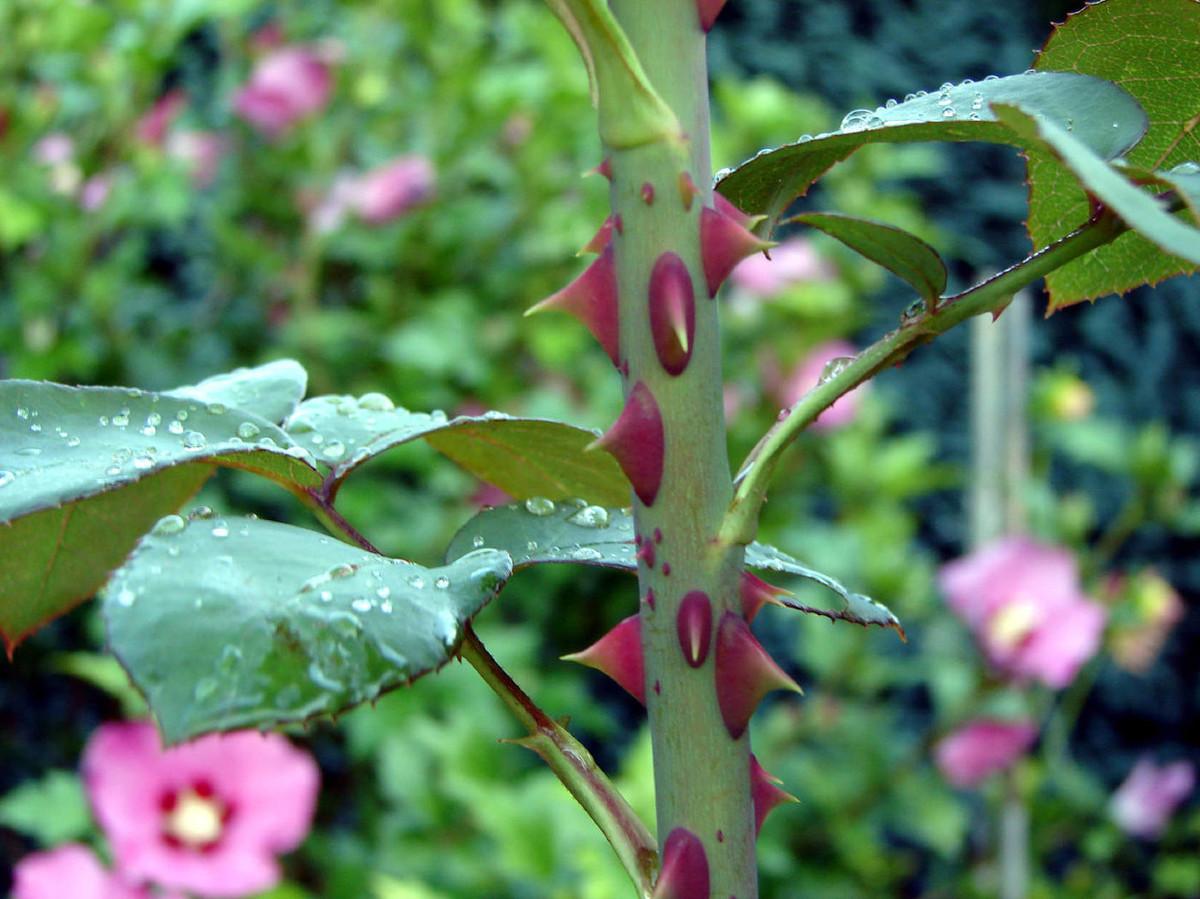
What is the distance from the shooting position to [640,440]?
26cm

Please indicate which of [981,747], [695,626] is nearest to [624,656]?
[695,626]

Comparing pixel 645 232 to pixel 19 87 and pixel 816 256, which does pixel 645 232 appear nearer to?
pixel 816 256

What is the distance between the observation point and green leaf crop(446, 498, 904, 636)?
30cm

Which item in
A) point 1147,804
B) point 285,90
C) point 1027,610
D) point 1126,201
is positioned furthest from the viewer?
point 1147,804

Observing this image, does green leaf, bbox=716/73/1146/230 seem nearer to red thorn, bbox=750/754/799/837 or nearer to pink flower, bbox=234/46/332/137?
red thorn, bbox=750/754/799/837

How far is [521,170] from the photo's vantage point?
1647 millimetres

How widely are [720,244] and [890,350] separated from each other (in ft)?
0.18

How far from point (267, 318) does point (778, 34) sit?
4.65ft

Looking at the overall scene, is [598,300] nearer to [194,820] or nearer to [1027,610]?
[194,820]

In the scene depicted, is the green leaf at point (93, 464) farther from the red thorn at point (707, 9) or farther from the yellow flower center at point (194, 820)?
the yellow flower center at point (194, 820)

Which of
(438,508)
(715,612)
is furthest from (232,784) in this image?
(715,612)

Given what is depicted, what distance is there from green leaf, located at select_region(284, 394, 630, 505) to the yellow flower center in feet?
2.26

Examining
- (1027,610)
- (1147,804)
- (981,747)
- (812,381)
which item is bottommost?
(1147,804)

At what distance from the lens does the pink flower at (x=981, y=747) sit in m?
1.50
